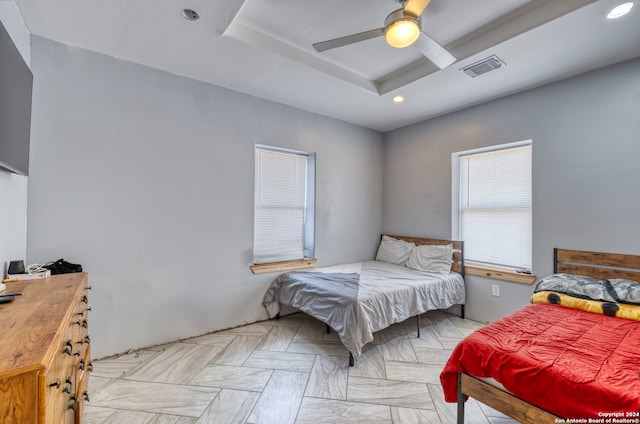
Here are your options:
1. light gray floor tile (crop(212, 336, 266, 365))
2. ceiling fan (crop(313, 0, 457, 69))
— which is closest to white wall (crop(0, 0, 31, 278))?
light gray floor tile (crop(212, 336, 266, 365))

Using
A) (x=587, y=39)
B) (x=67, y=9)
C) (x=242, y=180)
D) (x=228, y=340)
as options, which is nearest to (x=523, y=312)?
(x=587, y=39)

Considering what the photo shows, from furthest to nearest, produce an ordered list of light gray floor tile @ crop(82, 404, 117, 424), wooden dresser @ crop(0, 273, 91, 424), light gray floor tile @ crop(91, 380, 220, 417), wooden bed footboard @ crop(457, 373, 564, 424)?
light gray floor tile @ crop(91, 380, 220, 417) → light gray floor tile @ crop(82, 404, 117, 424) → wooden bed footboard @ crop(457, 373, 564, 424) → wooden dresser @ crop(0, 273, 91, 424)

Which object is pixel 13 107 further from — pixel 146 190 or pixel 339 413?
pixel 339 413

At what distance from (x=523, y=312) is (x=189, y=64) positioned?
3.42 meters

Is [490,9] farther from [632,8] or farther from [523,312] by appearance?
[523,312]

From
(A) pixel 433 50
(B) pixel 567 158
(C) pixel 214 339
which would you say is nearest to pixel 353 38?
(A) pixel 433 50

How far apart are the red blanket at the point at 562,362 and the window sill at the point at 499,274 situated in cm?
93

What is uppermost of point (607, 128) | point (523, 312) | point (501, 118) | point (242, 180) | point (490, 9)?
point (490, 9)

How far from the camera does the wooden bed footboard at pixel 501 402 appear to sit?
1.33 meters

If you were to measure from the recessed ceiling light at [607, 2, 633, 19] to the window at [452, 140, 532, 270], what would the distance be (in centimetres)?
131

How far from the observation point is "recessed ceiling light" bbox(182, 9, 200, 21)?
1872 millimetres

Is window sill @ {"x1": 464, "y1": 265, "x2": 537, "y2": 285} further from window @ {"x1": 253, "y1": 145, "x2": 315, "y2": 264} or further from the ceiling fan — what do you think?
the ceiling fan

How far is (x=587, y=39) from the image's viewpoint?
82.2 inches

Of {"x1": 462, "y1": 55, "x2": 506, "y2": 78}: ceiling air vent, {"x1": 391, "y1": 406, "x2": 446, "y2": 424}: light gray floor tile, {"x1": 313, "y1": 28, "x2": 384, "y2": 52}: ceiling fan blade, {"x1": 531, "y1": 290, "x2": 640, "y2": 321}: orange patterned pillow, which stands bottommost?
{"x1": 391, "y1": 406, "x2": 446, "y2": 424}: light gray floor tile
